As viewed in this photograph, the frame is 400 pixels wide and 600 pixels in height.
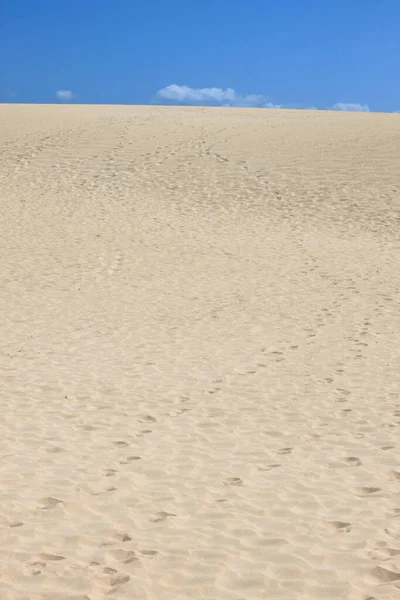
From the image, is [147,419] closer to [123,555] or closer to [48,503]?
[48,503]

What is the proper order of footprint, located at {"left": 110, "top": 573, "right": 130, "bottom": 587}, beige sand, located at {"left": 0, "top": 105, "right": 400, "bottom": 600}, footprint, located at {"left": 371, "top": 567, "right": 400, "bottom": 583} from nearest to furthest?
footprint, located at {"left": 110, "top": 573, "right": 130, "bottom": 587} < footprint, located at {"left": 371, "top": 567, "right": 400, "bottom": 583} < beige sand, located at {"left": 0, "top": 105, "right": 400, "bottom": 600}

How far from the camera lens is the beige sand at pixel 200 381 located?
474cm

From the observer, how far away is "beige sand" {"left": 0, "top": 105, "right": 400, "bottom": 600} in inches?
187

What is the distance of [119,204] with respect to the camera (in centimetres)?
2158

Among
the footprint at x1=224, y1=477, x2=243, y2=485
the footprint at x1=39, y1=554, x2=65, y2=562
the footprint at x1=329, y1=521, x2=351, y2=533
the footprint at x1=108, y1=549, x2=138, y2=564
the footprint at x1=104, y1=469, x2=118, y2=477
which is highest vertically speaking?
the footprint at x1=104, y1=469, x2=118, y2=477

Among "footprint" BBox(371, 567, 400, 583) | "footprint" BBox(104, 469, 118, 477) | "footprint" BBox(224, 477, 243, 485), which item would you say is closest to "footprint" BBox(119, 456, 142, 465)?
"footprint" BBox(104, 469, 118, 477)

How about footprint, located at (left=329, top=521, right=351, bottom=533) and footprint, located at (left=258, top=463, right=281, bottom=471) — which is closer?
footprint, located at (left=329, top=521, right=351, bottom=533)

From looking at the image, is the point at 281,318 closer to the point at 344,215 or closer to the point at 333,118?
the point at 344,215

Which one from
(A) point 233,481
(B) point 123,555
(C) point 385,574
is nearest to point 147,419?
(A) point 233,481

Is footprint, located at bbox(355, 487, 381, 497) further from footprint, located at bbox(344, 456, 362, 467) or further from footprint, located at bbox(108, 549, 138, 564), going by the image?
footprint, located at bbox(108, 549, 138, 564)

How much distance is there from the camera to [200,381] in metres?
9.06

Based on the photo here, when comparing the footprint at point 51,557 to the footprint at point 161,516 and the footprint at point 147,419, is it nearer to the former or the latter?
the footprint at point 161,516

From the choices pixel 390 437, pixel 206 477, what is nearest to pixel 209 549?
pixel 206 477

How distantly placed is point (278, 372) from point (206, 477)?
11.4ft
